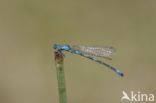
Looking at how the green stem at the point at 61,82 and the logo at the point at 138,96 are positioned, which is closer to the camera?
the green stem at the point at 61,82

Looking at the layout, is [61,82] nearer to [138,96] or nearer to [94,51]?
[94,51]

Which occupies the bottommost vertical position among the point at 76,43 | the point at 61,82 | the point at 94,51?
the point at 61,82

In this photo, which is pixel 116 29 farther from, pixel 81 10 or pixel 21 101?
pixel 21 101

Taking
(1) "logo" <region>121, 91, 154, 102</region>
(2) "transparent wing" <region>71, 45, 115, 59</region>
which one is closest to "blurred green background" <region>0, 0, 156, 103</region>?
(1) "logo" <region>121, 91, 154, 102</region>

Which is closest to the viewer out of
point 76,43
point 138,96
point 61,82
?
point 61,82

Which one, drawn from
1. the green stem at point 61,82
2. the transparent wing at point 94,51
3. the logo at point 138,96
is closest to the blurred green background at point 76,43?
the logo at point 138,96

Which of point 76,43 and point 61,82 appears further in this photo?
point 76,43

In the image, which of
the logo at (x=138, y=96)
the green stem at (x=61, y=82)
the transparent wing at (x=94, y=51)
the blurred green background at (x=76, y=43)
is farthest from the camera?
the blurred green background at (x=76, y=43)

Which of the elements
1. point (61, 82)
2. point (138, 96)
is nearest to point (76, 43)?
point (138, 96)

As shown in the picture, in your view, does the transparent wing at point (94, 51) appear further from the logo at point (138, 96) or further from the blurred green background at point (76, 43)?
the blurred green background at point (76, 43)

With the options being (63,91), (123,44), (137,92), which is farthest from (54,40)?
(63,91)
